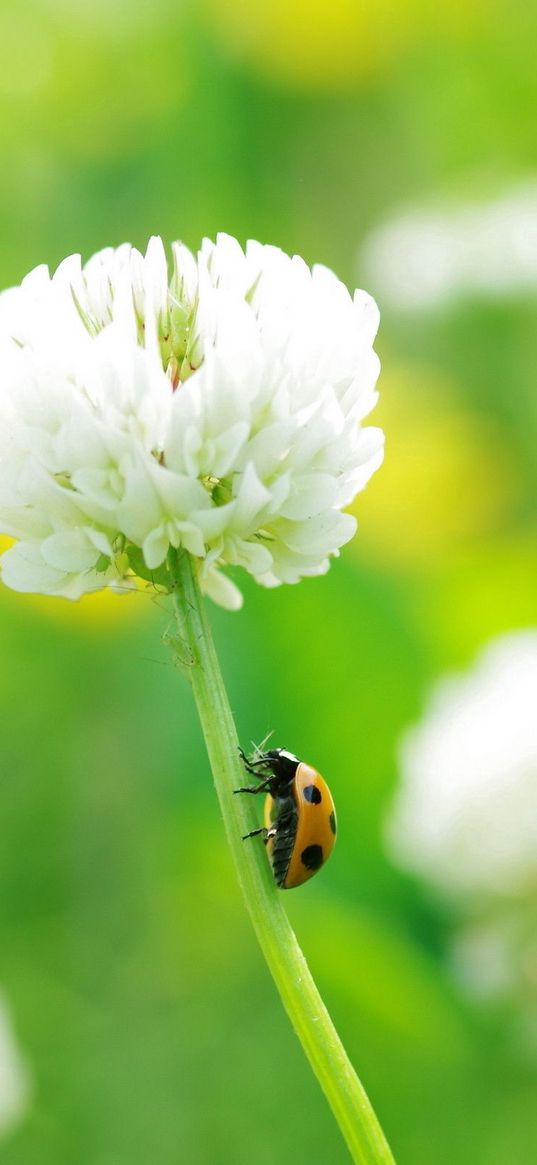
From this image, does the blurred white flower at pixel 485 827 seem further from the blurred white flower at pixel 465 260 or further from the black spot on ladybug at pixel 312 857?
the black spot on ladybug at pixel 312 857

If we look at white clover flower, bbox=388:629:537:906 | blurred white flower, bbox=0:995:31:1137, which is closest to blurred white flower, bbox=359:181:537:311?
white clover flower, bbox=388:629:537:906

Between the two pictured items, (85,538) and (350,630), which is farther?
(350,630)

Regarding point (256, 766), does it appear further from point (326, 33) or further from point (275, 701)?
point (326, 33)

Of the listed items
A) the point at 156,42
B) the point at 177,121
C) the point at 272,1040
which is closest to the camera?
the point at 272,1040

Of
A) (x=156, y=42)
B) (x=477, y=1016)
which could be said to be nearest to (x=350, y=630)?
(x=477, y=1016)

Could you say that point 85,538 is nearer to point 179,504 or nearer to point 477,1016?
point 179,504
